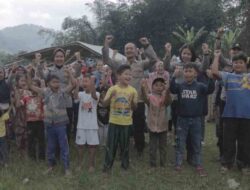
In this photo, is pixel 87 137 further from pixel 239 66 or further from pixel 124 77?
pixel 239 66

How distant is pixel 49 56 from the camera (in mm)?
22812

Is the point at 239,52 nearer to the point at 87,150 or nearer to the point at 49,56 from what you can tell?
the point at 87,150

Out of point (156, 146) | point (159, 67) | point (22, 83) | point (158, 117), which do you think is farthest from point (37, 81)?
point (156, 146)

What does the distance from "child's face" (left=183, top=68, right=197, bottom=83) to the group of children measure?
16mm

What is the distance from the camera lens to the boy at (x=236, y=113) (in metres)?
6.62

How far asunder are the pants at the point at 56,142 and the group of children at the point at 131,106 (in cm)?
2

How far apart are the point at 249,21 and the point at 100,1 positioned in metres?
24.1

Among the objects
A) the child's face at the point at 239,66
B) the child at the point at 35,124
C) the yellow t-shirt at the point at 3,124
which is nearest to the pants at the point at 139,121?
the child at the point at 35,124

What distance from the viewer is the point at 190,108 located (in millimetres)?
6785

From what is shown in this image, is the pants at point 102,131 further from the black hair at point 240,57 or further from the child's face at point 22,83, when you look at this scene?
the black hair at point 240,57

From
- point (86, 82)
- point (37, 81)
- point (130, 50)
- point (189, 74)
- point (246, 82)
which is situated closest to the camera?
point (246, 82)

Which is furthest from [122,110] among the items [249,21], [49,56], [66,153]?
[249,21]

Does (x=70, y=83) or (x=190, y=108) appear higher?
(x=70, y=83)

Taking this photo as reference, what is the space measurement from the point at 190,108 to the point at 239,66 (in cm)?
97
